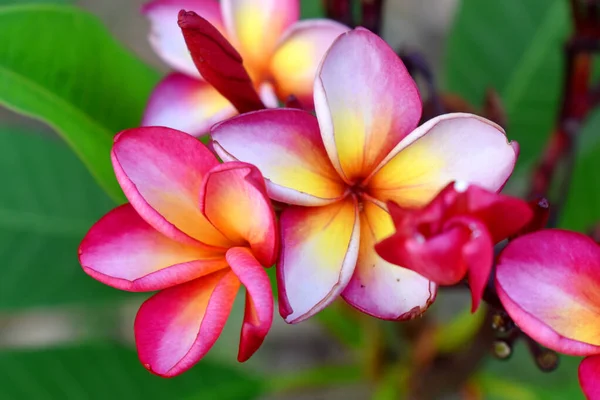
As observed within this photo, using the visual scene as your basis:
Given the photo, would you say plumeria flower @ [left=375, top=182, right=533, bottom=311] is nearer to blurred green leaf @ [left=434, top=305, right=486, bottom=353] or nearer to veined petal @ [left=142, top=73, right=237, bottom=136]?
veined petal @ [left=142, top=73, right=237, bottom=136]

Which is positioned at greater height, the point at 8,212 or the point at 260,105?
the point at 260,105

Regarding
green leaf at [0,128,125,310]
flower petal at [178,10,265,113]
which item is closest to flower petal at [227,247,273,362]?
flower petal at [178,10,265,113]

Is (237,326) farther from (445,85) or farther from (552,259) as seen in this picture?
(552,259)

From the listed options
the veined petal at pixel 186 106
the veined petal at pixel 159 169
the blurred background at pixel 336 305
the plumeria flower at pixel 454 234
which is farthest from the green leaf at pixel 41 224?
the plumeria flower at pixel 454 234

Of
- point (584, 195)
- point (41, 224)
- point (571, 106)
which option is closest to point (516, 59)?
point (584, 195)

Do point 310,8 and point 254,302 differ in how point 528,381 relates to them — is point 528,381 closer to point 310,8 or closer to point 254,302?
point 310,8

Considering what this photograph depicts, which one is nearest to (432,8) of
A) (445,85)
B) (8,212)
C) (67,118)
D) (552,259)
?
(445,85)
